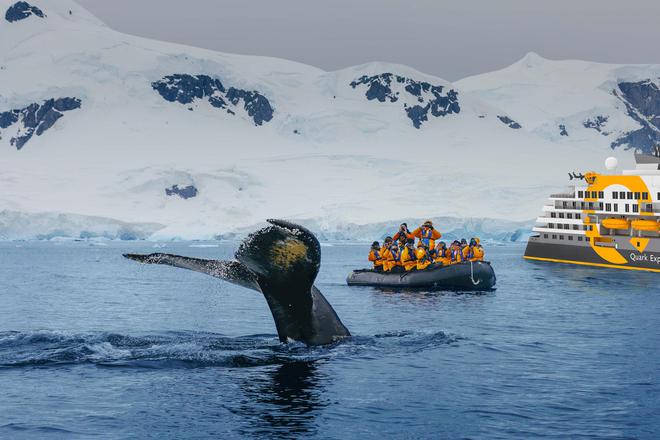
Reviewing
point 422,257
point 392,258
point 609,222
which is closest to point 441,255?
point 422,257

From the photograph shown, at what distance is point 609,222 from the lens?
6069cm

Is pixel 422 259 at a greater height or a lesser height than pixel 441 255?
lesser

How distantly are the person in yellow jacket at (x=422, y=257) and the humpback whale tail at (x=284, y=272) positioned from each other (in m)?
23.5

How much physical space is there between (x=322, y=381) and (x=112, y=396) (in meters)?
3.45

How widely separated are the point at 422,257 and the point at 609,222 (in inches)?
1021

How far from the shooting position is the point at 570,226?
67750 mm

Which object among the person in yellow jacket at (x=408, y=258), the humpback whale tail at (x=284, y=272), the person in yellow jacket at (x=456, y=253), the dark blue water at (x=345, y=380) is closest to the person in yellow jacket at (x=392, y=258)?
the person in yellow jacket at (x=408, y=258)

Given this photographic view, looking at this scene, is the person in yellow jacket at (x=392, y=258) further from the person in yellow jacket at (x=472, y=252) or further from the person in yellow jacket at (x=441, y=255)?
the person in yellow jacket at (x=472, y=252)

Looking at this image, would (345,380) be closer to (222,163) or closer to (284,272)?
(284,272)

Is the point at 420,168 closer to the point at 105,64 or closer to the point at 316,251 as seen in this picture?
the point at 105,64

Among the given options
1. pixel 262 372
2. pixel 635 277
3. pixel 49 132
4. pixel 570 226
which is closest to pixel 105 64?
pixel 49 132

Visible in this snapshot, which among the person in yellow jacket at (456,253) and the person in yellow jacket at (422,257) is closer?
the person in yellow jacket at (422,257)

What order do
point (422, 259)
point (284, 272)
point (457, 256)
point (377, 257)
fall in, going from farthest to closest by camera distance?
point (377, 257) → point (457, 256) → point (422, 259) → point (284, 272)

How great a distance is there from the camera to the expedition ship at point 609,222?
58500 millimetres
